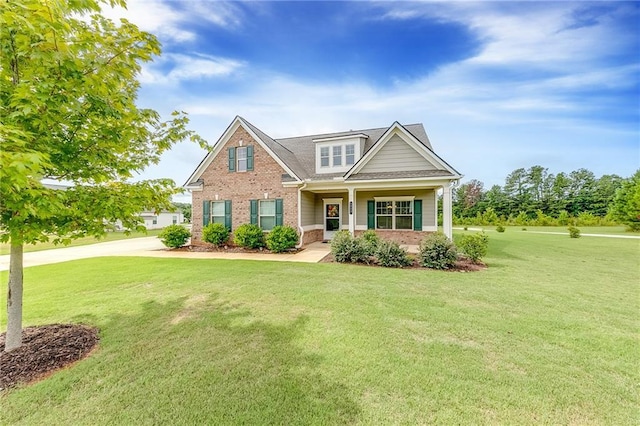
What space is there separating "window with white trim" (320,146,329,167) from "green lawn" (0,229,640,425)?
29.5 feet

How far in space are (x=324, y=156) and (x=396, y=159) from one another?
417 centimetres

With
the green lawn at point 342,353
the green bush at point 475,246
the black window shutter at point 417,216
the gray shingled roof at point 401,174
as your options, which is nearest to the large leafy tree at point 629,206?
the black window shutter at point 417,216

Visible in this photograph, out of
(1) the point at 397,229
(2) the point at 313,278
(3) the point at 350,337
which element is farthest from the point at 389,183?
(3) the point at 350,337

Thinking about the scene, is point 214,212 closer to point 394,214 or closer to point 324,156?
point 324,156

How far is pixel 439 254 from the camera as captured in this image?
9062 millimetres

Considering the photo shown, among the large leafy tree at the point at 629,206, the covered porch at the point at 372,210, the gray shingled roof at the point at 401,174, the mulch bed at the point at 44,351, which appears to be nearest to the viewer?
the mulch bed at the point at 44,351

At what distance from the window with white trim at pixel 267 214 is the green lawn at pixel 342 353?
270 inches

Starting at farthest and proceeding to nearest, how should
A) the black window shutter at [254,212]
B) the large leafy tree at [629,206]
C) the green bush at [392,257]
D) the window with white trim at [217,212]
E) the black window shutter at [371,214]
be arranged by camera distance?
the large leafy tree at [629,206]
the black window shutter at [371,214]
the window with white trim at [217,212]
the black window shutter at [254,212]
the green bush at [392,257]

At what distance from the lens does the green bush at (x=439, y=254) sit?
8.98 meters

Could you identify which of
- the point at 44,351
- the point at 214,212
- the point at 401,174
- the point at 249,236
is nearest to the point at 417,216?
the point at 401,174

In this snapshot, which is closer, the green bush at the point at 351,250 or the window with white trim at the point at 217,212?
the green bush at the point at 351,250

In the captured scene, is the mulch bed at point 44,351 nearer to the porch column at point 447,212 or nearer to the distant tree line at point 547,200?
the porch column at point 447,212

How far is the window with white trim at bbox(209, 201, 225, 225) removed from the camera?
587 inches

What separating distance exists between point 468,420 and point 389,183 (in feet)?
33.9
